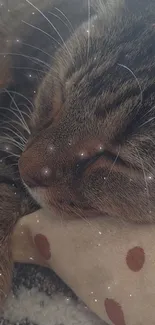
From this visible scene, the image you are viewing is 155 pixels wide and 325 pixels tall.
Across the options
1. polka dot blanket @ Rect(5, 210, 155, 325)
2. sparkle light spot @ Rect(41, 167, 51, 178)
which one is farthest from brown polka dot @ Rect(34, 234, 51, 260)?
sparkle light spot @ Rect(41, 167, 51, 178)

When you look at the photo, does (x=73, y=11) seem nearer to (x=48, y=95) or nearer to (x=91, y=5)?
(x=91, y=5)

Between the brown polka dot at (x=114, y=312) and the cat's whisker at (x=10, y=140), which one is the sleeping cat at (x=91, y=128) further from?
the brown polka dot at (x=114, y=312)

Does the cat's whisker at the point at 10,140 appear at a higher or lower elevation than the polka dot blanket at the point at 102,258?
higher

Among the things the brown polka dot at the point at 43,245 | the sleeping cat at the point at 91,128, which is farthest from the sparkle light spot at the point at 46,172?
the brown polka dot at the point at 43,245

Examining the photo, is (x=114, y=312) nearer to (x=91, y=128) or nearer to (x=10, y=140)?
(x=91, y=128)

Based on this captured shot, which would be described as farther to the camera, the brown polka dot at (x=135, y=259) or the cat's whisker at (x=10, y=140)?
the cat's whisker at (x=10, y=140)

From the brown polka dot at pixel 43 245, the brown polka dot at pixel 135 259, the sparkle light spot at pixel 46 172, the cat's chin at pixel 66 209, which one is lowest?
the brown polka dot at pixel 135 259

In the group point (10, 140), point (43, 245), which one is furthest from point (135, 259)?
point (10, 140)
